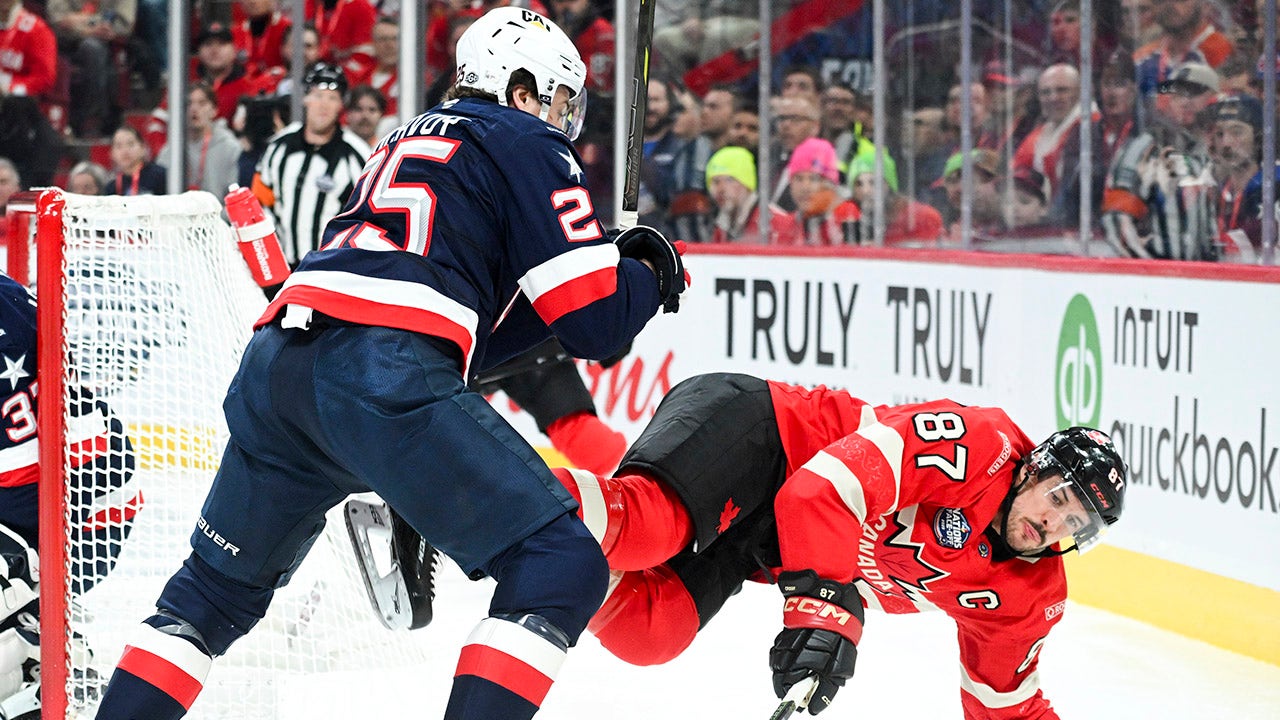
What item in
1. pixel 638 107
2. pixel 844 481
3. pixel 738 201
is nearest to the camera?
pixel 844 481

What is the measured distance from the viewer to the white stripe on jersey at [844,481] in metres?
2.52

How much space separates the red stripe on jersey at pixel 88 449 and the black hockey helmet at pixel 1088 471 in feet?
5.20

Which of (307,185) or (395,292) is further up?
(307,185)

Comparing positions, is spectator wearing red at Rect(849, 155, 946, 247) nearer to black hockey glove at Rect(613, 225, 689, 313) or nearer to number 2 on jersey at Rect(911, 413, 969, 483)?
number 2 on jersey at Rect(911, 413, 969, 483)

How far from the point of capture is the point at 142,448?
3.48m

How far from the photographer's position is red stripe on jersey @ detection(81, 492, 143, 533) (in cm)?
280

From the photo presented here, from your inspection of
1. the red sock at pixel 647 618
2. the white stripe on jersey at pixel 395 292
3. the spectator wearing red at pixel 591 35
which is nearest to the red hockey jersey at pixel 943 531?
the red sock at pixel 647 618

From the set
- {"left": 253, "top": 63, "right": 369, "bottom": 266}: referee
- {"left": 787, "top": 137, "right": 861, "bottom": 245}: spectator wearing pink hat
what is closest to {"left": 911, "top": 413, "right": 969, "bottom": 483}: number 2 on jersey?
{"left": 253, "top": 63, "right": 369, "bottom": 266}: referee

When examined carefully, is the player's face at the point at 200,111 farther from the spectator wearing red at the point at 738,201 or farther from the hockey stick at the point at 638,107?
the hockey stick at the point at 638,107

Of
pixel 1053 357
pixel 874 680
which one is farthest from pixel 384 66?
pixel 874 680

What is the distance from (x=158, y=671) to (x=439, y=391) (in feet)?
1.89

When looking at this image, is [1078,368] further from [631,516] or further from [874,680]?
[631,516]

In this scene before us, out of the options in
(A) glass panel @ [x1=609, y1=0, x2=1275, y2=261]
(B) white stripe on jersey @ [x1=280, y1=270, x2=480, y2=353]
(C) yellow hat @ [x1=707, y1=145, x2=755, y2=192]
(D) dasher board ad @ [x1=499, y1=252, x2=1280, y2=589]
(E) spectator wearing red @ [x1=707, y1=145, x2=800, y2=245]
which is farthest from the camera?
(C) yellow hat @ [x1=707, y1=145, x2=755, y2=192]

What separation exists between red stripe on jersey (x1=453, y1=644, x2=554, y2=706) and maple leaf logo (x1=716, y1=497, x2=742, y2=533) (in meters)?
0.91
